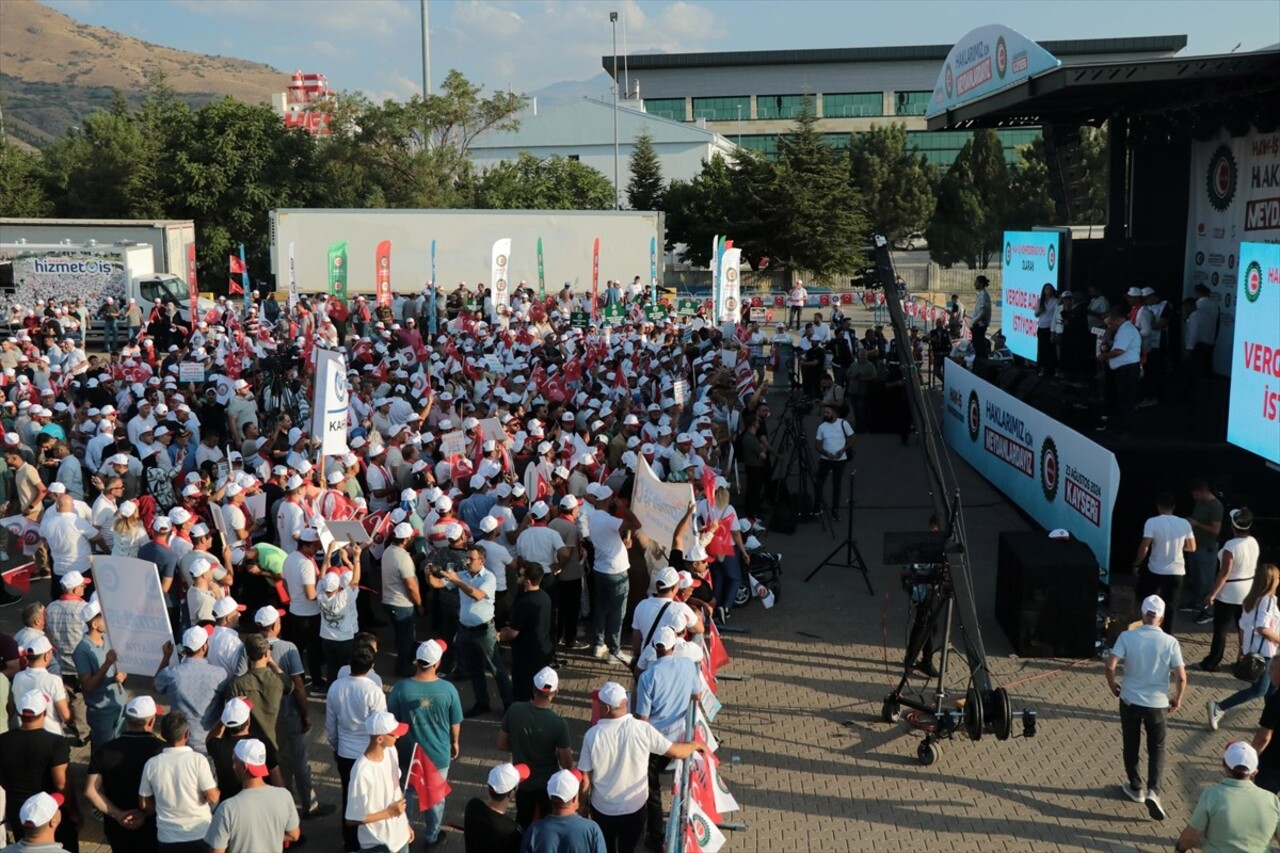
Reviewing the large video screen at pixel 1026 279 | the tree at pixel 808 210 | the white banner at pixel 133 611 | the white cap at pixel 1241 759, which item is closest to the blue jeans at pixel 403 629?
the white banner at pixel 133 611

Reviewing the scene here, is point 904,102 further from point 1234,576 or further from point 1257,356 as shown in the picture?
point 1234,576

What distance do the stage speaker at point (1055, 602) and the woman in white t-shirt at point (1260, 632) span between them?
1412 mm

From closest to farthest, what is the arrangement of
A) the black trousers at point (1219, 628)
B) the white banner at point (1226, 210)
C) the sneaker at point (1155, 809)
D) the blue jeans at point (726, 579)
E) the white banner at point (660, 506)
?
the sneaker at point (1155, 809)
the white banner at point (660, 506)
the black trousers at point (1219, 628)
the blue jeans at point (726, 579)
the white banner at point (1226, 210)

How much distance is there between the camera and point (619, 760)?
6883 mm

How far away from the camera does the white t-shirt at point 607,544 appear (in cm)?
1066

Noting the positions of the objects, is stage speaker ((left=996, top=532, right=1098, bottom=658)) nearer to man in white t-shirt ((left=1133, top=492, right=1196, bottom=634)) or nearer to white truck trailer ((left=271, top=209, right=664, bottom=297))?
man in white t-shirt ((left=1133, top=492, right=1196, bottom=634))

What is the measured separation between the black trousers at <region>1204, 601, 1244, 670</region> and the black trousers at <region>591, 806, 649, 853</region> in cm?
597

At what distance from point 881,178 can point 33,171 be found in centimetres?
3934

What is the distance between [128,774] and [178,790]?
18.1 inches

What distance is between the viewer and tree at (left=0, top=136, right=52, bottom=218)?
5472 centimetres

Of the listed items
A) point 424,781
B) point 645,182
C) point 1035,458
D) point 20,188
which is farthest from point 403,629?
point 20,188

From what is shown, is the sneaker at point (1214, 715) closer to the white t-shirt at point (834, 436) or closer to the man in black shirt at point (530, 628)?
the man in black shirt at point (530, 628)

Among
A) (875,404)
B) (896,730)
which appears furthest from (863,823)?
(875,404)

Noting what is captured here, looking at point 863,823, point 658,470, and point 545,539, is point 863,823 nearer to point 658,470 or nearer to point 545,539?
point 545,539
